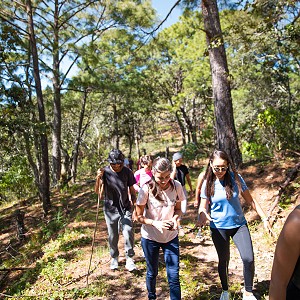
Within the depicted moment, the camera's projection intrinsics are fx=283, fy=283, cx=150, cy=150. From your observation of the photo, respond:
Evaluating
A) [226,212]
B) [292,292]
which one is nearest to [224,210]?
[226,212]

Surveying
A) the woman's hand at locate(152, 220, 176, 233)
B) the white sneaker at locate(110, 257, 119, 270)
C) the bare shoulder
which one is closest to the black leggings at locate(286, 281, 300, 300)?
the bare shoulder

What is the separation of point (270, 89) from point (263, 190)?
30.5ft

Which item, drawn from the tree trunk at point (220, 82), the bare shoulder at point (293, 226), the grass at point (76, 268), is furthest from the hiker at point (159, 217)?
the tree trunk at point (220, 82)

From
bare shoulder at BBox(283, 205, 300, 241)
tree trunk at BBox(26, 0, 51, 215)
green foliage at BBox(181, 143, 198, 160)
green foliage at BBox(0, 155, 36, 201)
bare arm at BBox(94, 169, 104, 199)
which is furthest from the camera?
green foliage at BBox(181, 143, 198, 160)

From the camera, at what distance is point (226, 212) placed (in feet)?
9.62

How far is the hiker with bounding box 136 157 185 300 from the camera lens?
9.30 feet

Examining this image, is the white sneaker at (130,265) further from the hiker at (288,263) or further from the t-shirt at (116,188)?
the hiker at (288,263)

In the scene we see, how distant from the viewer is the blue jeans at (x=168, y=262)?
280 cm

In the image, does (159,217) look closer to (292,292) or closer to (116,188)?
(116,188)

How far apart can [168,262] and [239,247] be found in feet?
2.39

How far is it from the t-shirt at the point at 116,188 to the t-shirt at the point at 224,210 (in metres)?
1.51

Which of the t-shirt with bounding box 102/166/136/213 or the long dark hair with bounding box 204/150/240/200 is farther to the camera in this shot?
the t-shirt with bounding box 102/166/136/213

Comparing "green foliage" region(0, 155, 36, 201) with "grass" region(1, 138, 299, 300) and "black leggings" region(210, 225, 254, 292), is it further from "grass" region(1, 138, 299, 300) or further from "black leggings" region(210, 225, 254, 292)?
"black leggings" region(210, 225, 254, 292)

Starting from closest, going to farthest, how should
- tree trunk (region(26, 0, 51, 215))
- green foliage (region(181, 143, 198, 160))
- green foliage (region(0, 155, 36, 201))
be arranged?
green foliage (region(0, 155, 36, 201)) < tree trunk (region(26, 0, 51, 215)) < green foliage (region(181, 143, 198, 160))
